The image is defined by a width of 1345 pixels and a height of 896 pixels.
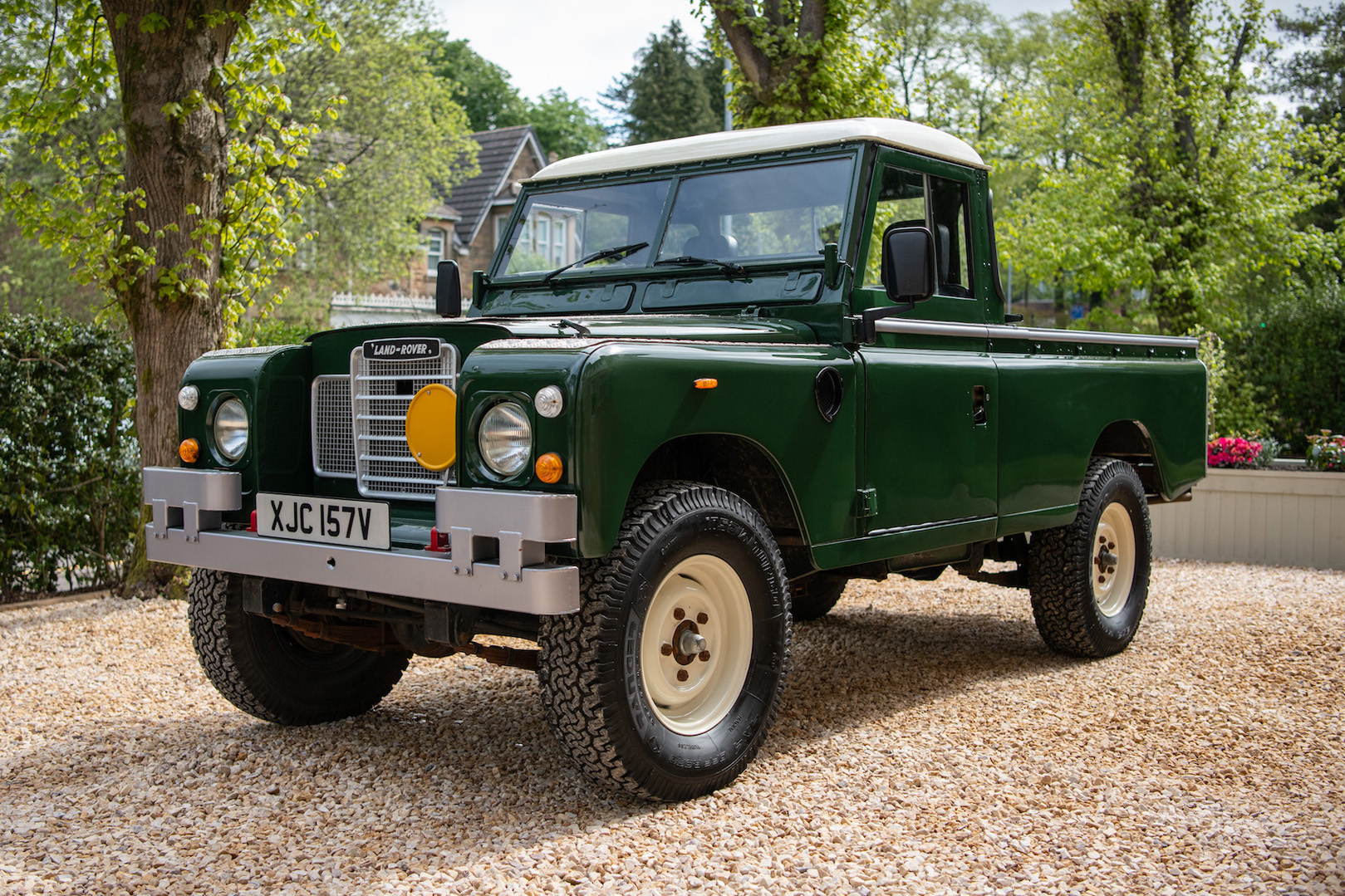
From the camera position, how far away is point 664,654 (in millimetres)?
3912

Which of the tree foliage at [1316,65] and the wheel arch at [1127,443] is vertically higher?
the tree foliage at [1316,65]

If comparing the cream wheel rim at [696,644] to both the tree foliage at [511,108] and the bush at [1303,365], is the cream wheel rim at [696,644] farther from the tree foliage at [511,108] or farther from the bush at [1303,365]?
the tree foliage at [511,108]

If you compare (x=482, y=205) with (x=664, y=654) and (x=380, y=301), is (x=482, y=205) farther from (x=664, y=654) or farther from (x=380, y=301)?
(x=664, y=654)

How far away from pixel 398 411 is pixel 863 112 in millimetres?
7092

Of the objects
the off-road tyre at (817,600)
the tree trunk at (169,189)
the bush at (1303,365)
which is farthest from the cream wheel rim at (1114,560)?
the bush at (1303,365)

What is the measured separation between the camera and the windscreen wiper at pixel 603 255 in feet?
16.9

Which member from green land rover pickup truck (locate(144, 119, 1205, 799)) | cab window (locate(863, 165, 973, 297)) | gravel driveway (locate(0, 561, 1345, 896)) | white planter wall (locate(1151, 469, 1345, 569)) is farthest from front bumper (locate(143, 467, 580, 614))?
white planter wall (locate(1151, 469, 1345, 569))

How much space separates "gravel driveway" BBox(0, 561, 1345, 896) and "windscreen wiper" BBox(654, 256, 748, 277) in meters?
1.91

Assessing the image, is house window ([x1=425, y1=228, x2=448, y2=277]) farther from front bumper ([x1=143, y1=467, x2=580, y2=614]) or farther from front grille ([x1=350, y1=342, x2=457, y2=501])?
front bumper ([x1=143, y1=467, x2=580, y2=614])

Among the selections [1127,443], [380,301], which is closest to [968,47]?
[380,301]

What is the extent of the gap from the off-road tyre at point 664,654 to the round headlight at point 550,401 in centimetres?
47

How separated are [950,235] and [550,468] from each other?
9.08 ft

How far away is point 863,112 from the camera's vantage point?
10.1 metres

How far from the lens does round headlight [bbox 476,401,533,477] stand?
11.5 ft
